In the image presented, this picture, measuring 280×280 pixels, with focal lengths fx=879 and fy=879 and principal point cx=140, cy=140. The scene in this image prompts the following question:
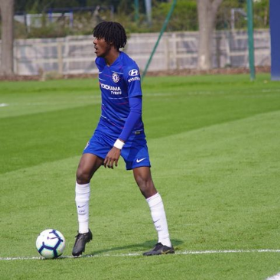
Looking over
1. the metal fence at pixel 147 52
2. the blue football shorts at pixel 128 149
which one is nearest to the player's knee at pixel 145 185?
the blue football shorts at pixel 128 149

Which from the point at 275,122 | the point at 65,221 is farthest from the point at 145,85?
the point at 65,221

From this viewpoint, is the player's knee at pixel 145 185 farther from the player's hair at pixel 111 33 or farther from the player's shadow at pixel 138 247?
the player's hair at pixel 111 33

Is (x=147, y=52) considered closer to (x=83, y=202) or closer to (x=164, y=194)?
(x=164, y=194)

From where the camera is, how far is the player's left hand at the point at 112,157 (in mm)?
7691

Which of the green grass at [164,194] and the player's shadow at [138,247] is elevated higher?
the green grass at [164,194]

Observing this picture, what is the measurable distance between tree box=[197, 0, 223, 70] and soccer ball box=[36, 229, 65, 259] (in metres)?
39.8

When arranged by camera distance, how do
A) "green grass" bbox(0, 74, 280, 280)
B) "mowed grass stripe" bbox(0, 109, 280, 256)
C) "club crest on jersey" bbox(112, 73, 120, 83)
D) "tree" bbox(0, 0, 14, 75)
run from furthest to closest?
"tree" bbox(0, 0, 14, 75)
"mowed grass stripe" bbox(0, 109, 280, 256)
"club crest on jersey" bbox(112, 73, 120, 83)
"green grass" bbox(0, 74, 280, 280)

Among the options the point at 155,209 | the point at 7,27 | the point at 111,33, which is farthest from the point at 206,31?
the point at 155,209

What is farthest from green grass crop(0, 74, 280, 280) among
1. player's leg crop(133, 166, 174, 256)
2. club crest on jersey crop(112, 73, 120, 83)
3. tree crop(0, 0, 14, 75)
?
tree crop(0, 0, 14, 75)

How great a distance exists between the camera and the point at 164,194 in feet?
37.7

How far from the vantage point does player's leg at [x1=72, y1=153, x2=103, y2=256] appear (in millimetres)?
7977

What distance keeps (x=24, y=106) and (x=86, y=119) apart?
5.83 m

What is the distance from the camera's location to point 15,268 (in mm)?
7535

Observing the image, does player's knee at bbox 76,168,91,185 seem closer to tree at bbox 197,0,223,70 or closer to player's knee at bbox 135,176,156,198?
player's knee at bbox 135,176,156,198
